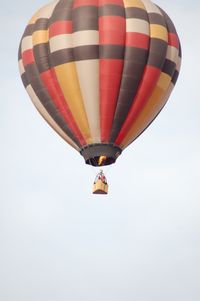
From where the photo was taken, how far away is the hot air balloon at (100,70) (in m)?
48.8

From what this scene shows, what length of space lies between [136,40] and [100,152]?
502 cm

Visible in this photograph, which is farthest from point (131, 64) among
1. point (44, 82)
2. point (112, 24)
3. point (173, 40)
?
point (44, 82)

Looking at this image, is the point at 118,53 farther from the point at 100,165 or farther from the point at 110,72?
the point at 100,165

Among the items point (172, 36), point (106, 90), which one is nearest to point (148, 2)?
point (172, 36)

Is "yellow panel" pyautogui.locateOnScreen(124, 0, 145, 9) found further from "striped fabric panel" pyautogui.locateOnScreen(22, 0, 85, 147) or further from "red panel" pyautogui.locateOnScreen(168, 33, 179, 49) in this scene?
"striped fabric panel" pyautogui.locateOnScreen(22, 0, 85, 147)

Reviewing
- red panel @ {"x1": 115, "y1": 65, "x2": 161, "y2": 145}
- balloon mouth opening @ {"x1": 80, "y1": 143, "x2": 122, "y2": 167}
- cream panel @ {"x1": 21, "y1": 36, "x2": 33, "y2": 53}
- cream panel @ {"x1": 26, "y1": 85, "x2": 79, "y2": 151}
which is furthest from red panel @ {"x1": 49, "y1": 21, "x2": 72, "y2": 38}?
balloon mouth opening @ {"x1": 80, "y1": 143, "x2": 122, "y2": 167}

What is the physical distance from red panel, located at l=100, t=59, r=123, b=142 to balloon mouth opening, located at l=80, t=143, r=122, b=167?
362 mm

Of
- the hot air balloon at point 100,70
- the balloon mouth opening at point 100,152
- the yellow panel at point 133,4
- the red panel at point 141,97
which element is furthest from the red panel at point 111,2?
the balloon mouth opening at point 100,152

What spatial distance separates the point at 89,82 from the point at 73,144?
2.88m

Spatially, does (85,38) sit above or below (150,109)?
above

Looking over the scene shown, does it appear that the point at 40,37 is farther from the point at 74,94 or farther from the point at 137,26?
the point at 137,26

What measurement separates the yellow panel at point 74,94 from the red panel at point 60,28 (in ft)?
4.65

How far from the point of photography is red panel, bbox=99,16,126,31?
4912 cm

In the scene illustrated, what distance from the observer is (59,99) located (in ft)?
163
